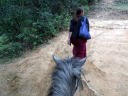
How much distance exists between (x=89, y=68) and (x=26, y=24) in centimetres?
294

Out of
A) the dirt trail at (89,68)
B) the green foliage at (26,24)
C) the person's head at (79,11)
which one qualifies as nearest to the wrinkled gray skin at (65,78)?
the dirt trail at (89,68)

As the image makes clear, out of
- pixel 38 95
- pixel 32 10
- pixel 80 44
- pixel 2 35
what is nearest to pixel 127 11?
pixel 32 10

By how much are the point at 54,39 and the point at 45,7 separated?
140 centimetres

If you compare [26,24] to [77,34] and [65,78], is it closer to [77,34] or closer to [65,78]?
[77,34]

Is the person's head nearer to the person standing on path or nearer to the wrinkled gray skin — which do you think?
the person standing on path

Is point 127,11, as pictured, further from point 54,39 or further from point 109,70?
point 109,70

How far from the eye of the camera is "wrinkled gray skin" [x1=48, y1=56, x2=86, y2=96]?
3.90 metres

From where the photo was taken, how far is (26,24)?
905cm

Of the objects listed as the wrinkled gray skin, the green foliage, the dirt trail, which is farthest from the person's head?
the green foliage

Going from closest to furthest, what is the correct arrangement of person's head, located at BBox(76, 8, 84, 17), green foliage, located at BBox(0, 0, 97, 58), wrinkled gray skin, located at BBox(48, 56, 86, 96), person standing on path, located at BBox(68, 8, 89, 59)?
wrinkled gray skin, located at BBox(48, 56, 86, 96), person's head, located at BBox(76, 8, 84, 17), person standing on path, located at BBox(68, 8, 89, 59), green foliage, located at BBox(0, 0, 97, 58)

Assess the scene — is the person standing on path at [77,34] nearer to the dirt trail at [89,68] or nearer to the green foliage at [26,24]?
the dirt trail at [89,68]

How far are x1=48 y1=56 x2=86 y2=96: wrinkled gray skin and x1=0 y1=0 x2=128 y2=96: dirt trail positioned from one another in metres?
1.46

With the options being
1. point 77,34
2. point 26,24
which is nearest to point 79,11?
point 77,34

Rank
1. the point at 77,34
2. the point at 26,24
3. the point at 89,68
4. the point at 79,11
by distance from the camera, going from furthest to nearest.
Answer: the point at 26,24
the point at 89,68
the point at 77,34
the point at 79,11
